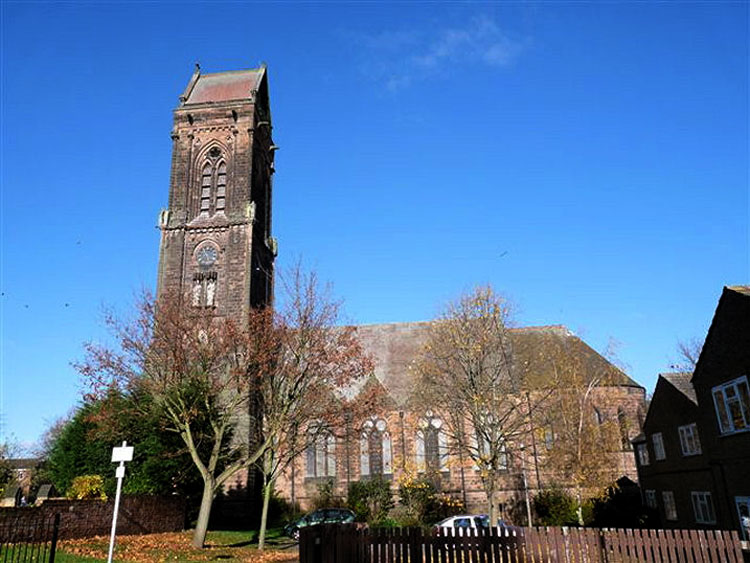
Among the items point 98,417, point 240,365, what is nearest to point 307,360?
point 240,365

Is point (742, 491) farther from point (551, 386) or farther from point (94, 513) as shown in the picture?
point (94, 513)

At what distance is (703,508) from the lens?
26.2 meters

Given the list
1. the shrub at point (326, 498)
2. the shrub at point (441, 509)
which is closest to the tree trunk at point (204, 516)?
the shrub at point (326, 498)

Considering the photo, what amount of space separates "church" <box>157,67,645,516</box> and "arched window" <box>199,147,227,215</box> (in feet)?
0.24

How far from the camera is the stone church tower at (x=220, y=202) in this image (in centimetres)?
3894

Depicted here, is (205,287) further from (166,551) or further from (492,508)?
(492,508)

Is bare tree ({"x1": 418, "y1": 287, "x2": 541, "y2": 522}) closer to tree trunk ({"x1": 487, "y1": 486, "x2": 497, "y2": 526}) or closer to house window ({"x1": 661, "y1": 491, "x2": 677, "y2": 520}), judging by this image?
tree trunk ({"x1": 487, "y1": 486, "x2": 497, "y2": 526})

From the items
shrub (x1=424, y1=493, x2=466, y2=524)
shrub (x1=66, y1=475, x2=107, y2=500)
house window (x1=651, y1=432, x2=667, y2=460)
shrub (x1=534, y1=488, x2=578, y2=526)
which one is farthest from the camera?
shrub (x1=424, y1=493, x2=466, y2=524)

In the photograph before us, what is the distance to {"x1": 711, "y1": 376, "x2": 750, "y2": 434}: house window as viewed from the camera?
20645 millimetres

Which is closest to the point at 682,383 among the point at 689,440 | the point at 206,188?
the point at 689,440

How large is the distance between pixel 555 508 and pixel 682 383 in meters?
11.1

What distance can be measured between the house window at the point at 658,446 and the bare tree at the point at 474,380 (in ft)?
27.4

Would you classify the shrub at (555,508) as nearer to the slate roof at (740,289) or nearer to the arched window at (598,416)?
the arched window at (598,416)

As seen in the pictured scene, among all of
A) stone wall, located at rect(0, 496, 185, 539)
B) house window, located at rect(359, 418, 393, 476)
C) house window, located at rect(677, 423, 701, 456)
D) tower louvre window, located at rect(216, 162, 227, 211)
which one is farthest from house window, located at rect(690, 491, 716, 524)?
tower louvre window, located at rect(216, 162, 227, 211)
